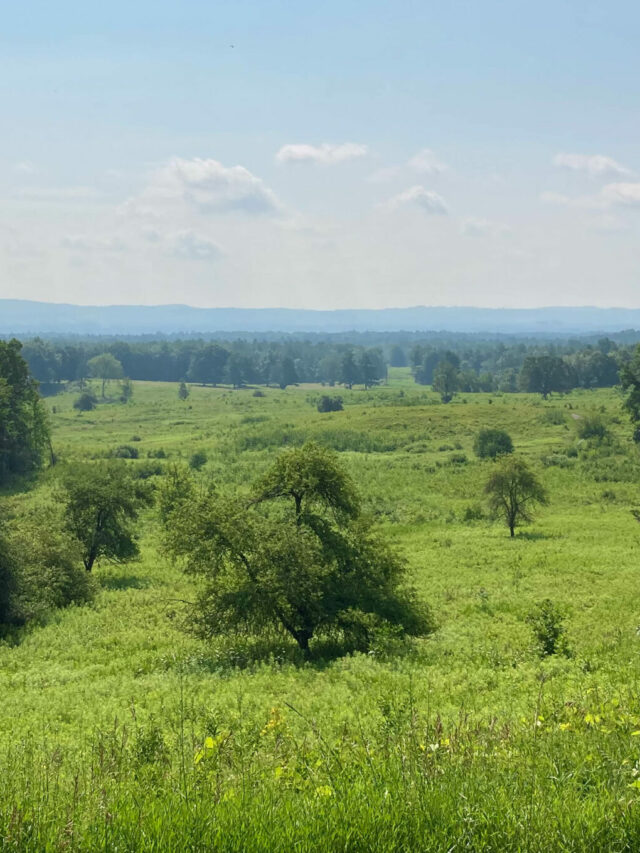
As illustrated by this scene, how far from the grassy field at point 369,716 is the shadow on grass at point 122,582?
26 cm

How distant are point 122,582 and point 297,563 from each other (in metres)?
22.9

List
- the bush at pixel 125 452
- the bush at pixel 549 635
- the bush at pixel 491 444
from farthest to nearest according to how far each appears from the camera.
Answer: the bush at pixel 125 452 < the bush at pixel 491 444 < the bush at pixel 549 635

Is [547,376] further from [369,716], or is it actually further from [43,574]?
[369,716]

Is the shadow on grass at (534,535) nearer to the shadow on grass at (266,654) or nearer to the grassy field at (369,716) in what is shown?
the grassy field at (369,716)

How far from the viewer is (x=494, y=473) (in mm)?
53844

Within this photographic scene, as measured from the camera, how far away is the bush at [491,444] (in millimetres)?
89250

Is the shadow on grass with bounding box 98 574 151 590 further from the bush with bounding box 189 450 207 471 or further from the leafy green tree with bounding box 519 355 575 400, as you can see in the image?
the leafy green tree with bounding box 519 355 575 400

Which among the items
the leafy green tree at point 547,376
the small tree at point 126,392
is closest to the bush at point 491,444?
the leafy green tree at point 547,376

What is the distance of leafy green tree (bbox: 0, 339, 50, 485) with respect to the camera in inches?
3167

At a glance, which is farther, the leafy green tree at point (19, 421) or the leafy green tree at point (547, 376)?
the leafy green tree at point (547, 376)

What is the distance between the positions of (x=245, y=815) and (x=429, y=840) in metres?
1.59

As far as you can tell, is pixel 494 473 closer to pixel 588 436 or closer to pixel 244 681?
pixel 244 681

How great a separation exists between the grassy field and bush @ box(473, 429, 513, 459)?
22.6 metres

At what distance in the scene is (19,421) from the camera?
81.7 m
